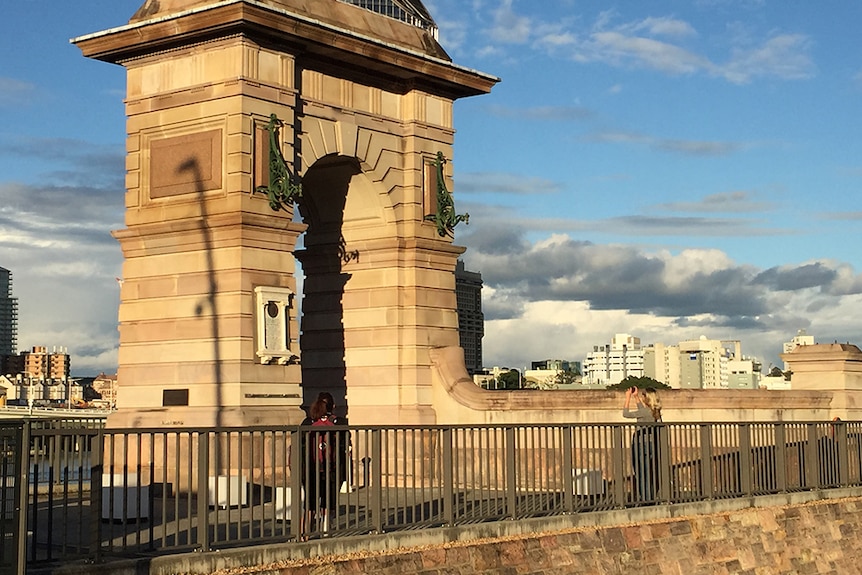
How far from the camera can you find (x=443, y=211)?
97.7 ft

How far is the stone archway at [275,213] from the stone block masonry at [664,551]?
9088mm

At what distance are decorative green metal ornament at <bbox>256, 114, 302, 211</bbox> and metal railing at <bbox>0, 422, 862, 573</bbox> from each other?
4923mm

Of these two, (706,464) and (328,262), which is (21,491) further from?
(328,262)

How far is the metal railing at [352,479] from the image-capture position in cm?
1256

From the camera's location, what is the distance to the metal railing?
41.2 ft

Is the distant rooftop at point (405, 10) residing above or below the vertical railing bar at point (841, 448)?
above

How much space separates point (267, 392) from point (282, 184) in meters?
3.92

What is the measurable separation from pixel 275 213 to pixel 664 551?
35.5 feet

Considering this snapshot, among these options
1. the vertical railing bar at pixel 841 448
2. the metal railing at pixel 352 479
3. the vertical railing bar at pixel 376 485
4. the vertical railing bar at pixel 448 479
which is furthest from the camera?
the vertical railing bar at pixel 841 448

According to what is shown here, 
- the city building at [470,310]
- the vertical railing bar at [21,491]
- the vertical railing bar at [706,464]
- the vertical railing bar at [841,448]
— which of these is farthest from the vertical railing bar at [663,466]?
the city building at [470,310]

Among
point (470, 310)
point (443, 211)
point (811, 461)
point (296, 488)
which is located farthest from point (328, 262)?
point (470, 310)

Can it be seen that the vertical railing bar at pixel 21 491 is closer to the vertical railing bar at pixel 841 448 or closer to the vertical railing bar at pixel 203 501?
the vertical railing bar at pixel 203 501

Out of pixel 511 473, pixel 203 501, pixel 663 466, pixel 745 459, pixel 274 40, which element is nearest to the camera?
pixel 203 501

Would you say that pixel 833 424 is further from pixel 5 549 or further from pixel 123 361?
pixel 5 549
